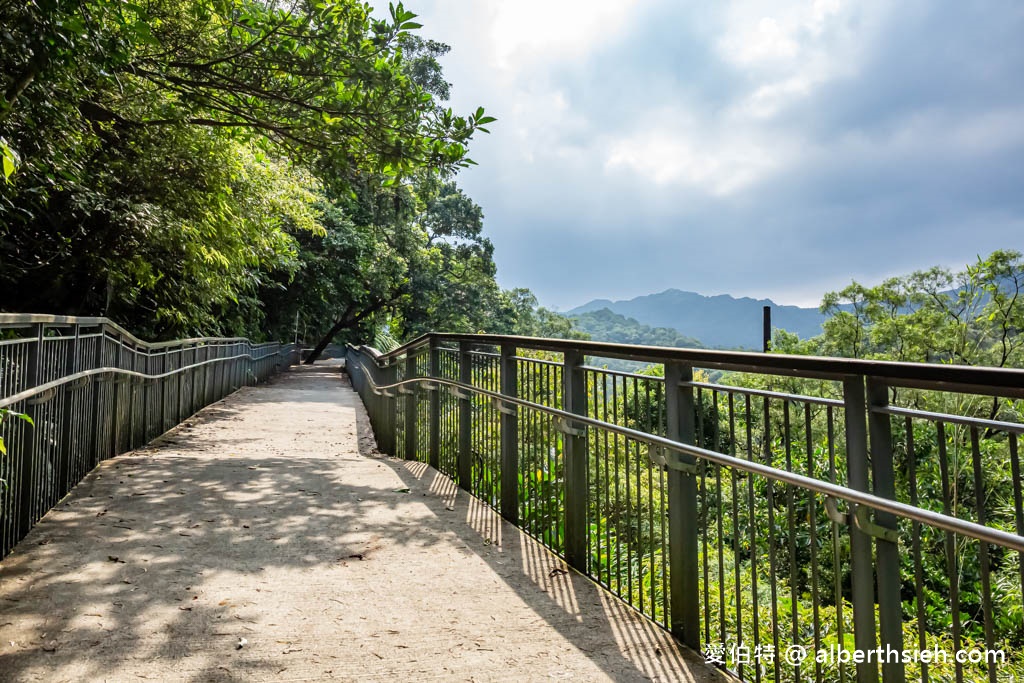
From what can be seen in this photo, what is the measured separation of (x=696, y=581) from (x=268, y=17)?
6.98 meters

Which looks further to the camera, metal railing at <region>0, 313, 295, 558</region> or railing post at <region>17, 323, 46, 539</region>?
railing post at <region>17, 323, 46, 539</region>

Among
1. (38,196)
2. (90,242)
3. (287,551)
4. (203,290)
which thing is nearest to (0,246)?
(90,242)

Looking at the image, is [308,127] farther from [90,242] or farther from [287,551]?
[287,551]

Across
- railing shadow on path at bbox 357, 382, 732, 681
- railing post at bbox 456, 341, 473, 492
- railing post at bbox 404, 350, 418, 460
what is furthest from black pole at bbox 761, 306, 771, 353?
railing shadow on path at bbox 357, 382, 732, 681

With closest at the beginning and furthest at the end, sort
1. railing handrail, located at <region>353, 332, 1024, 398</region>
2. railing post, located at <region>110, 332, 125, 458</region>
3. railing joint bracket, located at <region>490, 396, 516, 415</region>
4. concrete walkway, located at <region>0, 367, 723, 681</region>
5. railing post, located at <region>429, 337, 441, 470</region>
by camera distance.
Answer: railing handrail, located at <region>353, 332, 1024, 398</region> < concrete walkway, located at <region>0, 367, 723, 681</region> < railing joint bracket, located at <region>490, 396, 516, 415</region> < railing post, located at <region>429, 337, 441, 470</region> < railing post, located at <region>110, 332, 125, 458</region>

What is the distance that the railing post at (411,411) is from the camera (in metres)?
6.82

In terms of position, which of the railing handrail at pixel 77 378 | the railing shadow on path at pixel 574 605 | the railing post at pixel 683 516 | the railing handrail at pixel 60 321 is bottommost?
the railing shadow on path at pixel 574 605

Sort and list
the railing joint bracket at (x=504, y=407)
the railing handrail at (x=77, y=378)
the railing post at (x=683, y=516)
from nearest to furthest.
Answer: the railing post at (x=683, y=516) → the railing handrail at (x=77, y=378) → the railing joint bracket at (x=504, y=407)

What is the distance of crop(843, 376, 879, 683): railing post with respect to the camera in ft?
6.34

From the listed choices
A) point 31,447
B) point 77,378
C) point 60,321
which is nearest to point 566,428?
point 31,447

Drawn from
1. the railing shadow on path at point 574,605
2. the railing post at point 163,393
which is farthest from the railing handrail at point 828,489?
the railing post at point 163,393

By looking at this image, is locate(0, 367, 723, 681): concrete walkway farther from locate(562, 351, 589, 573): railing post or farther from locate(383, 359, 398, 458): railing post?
locate(383, 359, 398, 458): railing post

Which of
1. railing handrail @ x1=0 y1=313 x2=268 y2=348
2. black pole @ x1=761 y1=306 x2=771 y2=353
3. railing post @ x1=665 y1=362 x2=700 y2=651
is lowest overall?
railing post @ x1=665 y1=362 x2=700 y2=651

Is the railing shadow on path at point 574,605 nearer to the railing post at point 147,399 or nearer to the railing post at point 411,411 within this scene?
the railing post at point 411,411
